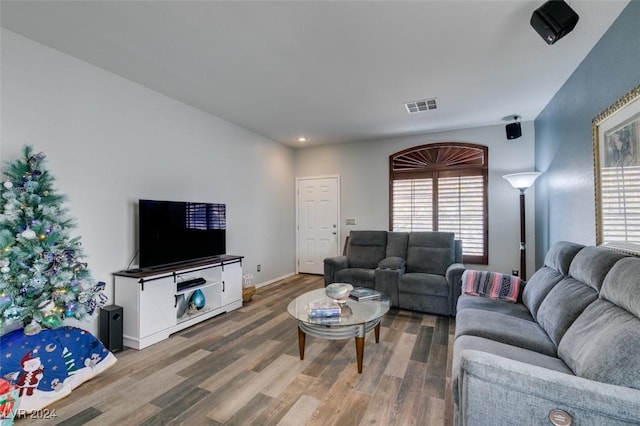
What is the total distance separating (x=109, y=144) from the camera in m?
2.84

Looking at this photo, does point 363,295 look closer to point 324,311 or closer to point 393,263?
point 324,311

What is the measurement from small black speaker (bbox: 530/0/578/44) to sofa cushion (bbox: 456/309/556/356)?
76.9 inches

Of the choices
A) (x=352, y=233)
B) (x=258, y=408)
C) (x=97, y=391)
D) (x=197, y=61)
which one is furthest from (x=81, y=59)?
(x=352, y=233)

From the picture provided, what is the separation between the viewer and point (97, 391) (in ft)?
6.70

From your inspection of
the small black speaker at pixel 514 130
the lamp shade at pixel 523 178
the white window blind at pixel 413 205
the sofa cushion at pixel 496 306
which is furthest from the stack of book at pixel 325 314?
the small black speaker at pixel 514 130

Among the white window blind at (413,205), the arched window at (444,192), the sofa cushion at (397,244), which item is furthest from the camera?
the white window blind at (413,205)

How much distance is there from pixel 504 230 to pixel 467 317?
9.54 ft

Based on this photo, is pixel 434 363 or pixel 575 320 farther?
pixel 434 363

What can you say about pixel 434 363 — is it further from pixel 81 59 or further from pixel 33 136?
pixel 81 59

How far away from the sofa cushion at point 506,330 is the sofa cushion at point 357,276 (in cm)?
166

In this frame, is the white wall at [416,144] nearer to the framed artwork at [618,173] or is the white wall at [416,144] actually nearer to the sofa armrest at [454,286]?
the sofa armrest at [454,286]

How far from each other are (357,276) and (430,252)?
42.1 inches

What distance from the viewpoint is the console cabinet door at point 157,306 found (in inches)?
106

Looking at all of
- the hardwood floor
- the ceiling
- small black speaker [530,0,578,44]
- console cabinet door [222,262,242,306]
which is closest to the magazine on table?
the hardwood floor
